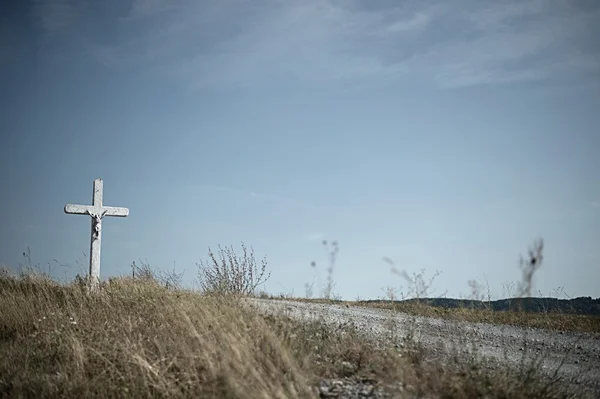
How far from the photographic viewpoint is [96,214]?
51.9ft

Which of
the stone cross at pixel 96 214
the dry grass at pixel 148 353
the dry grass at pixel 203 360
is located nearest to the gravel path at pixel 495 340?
the dry grass at pixel 203 360

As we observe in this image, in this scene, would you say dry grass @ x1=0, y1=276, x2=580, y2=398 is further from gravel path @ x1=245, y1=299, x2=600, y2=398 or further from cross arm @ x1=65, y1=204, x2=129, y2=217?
cross arm @ x1=65, y1=204, x2=129, y2=217

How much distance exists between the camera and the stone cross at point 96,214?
15.5 metres

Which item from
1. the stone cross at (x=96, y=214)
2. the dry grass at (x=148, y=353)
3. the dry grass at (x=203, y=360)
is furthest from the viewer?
the stone cross at (x=96, y=214)

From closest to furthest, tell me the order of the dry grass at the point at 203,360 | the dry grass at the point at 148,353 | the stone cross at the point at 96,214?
the dry grass at the point at 203,360 < the dry grass at the point at 148,353 < the stone cross at the point at 96,214

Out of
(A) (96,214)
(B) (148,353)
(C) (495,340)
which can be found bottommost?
(C) (495,340)

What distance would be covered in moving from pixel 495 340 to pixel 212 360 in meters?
7.43

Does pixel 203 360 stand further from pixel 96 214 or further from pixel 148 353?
pixel 96 214

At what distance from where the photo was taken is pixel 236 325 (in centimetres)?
809

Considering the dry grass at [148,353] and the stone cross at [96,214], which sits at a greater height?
the stone cross at [96,214]

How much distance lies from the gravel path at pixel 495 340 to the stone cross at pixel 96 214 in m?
5.56

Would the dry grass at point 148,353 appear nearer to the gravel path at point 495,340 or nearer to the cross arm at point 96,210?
the gravel path at point 495,340

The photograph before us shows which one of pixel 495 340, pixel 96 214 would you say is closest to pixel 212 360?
pixel 495 340

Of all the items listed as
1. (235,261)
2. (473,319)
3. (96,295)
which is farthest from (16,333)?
(473,319)
